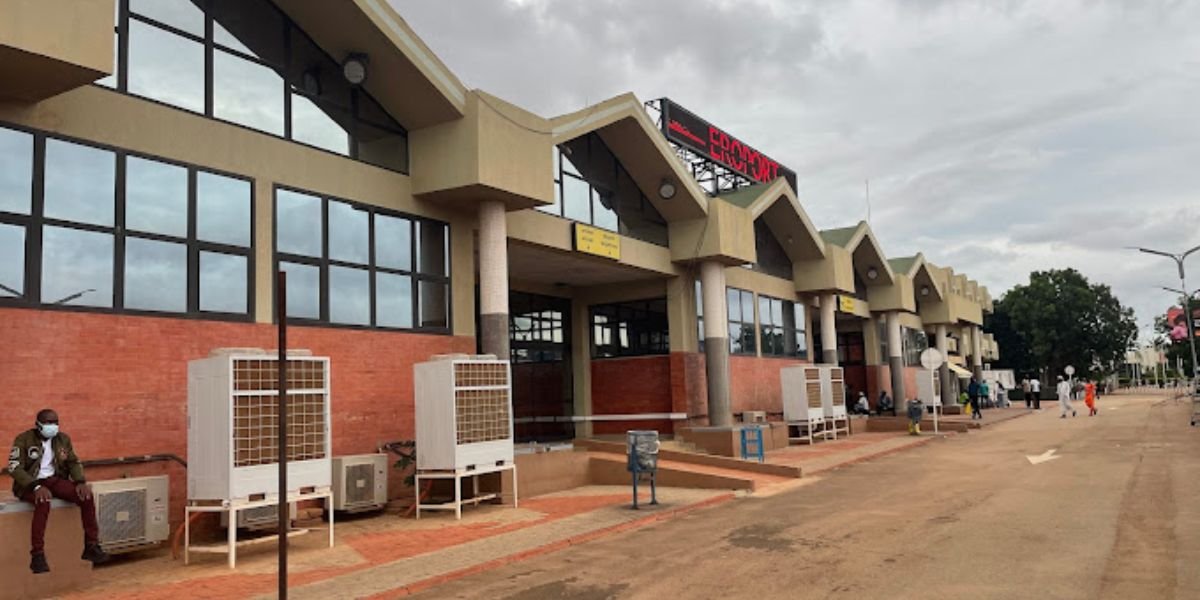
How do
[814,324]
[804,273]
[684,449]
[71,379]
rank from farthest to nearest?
1. [814,324]
2. [804,273]
3. [684,449]
4. [71,379]

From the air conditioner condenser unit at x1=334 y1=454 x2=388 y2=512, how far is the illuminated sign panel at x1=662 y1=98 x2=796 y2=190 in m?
20.4

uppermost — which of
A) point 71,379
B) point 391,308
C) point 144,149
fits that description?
point 144,149

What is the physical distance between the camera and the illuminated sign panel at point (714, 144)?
31734 mm

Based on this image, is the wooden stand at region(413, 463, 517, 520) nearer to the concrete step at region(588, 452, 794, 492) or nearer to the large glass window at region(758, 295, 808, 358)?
the concrete step at region(588, 452, 794, 492)

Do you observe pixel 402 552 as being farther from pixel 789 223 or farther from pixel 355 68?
pixel 789 223

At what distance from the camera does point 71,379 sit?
10.7 m

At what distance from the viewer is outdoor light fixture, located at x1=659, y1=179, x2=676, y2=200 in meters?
23.0

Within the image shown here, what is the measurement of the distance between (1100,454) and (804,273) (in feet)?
43.2

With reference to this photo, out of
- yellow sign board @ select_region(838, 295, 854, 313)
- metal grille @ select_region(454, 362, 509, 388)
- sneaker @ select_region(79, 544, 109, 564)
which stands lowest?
sneaker @ select_region(79, 544, 109, 564)

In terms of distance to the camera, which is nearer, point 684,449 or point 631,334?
point 684,449

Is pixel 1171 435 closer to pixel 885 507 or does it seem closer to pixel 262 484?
pixel 885 507

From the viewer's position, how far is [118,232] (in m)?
11.4

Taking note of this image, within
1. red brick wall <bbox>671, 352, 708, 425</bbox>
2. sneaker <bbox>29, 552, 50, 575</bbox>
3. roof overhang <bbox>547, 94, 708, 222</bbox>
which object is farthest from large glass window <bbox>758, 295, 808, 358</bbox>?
sneaker <bbox>29, 552, 50, 575</bbox>

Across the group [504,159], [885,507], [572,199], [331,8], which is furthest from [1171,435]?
[331,8]
